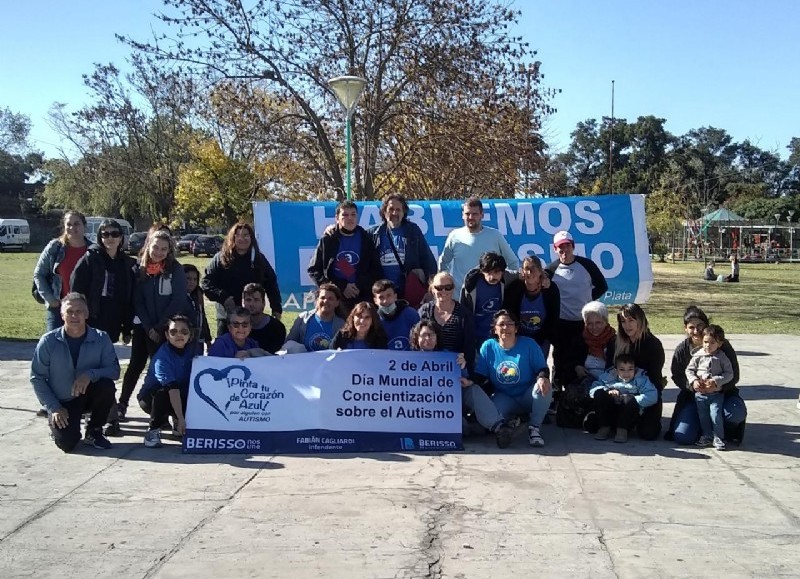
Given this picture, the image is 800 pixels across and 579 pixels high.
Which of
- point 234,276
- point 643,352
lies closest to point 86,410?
point 234,276

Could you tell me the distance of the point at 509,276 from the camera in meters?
7.07

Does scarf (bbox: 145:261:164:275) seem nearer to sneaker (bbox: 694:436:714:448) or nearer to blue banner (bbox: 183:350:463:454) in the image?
blue banner (bbox: 183:350:463:454)

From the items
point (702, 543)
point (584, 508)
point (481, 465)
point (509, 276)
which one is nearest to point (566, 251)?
point (509, 276)

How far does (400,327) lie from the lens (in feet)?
22.5

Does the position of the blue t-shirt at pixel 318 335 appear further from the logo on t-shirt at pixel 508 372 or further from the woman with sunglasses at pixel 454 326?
the logo on t-shirt at pixel 508 372

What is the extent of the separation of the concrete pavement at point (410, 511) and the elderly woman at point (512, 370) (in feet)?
0.92

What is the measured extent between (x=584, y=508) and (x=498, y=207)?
6001mm

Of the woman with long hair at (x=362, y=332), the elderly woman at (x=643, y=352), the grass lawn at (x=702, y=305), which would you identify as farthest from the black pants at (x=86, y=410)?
the grass lawn at (x=702, y=305)

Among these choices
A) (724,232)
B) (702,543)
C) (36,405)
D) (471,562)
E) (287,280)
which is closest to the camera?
(471,562)

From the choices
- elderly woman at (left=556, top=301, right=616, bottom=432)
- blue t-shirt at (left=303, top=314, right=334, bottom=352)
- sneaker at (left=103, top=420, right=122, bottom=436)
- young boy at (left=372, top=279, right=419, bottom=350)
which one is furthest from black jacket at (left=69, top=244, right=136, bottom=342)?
elderly woman at (left=556, top=301, right=616, bottom=432)

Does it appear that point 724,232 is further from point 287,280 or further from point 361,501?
point 361,501

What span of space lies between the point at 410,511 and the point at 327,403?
1.82 meters

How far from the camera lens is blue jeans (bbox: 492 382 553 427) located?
21.0 ft

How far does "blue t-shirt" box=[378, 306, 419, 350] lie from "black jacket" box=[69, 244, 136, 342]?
232 cm
